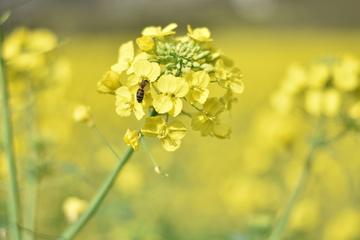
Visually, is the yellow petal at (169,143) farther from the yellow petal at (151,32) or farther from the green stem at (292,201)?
the green stem at (292,201)

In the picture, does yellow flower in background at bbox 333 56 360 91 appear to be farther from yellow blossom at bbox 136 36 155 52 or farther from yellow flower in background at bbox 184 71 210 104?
yellow blossom at bbox 136 36 155 52

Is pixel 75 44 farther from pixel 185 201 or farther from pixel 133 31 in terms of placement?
pixel 185 201

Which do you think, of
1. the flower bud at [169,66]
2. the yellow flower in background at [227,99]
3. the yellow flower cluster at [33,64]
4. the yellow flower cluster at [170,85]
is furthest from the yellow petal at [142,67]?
the yellow flower cluster at [33,64]

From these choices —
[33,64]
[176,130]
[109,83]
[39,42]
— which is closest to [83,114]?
[109,83]

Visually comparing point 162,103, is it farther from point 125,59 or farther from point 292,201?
point 292,201

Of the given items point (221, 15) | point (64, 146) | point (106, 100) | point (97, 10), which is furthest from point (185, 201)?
point (97, 10)

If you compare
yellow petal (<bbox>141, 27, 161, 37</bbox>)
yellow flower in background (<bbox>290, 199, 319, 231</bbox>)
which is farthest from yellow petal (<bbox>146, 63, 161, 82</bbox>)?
yellow flower in background (<bbox>290, 199, 319, 231</bbox>)
